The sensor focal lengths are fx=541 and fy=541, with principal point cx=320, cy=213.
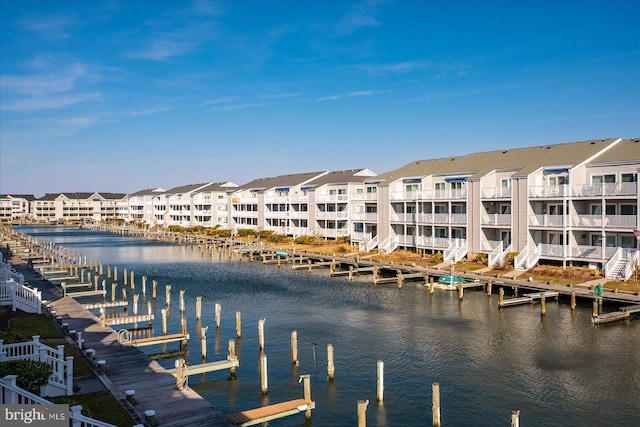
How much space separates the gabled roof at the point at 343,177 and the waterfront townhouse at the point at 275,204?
1560 mm

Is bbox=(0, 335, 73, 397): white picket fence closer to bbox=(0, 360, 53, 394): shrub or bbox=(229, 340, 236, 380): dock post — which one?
bbox=(0, 360, 53, 394): shrub

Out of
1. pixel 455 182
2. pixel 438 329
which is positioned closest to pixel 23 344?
pixel 438 329

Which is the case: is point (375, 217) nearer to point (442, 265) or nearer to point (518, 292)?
point (442, 265)

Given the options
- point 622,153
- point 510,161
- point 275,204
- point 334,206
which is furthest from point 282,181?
point 622,153

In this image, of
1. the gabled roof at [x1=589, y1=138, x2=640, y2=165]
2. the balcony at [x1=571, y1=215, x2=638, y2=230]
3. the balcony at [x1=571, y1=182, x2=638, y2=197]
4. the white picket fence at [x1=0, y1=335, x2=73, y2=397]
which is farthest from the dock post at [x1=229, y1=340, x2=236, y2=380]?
the gabled roof at [x1=589, y1=138, x2=640, y2=165]

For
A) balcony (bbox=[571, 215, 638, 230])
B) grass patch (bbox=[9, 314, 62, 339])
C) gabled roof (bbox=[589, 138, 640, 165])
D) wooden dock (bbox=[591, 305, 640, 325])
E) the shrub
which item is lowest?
wooden dock (bbox=[591, 305, 640, 325])

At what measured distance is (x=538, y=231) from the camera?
53.7 m

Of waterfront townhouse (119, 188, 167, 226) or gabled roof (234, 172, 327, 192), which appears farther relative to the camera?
waterfront townhouse (119, 188, 167, 226)

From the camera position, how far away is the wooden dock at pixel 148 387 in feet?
63.8

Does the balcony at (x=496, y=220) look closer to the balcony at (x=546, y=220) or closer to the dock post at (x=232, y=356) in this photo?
the balcony at (x=546, y=220)

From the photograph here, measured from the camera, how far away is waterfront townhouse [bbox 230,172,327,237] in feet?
321

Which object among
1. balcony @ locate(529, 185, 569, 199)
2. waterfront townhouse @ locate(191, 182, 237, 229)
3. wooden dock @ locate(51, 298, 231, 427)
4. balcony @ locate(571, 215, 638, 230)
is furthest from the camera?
waterfront townhouse @ locate(191, 182, 237, 229)

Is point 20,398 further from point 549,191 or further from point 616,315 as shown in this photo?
point 549,191

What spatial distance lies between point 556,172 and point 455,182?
13254 mm
